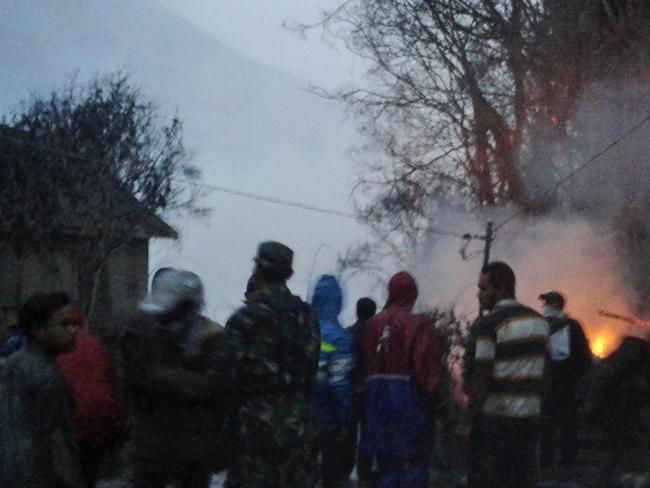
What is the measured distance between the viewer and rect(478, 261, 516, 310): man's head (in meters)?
7.31

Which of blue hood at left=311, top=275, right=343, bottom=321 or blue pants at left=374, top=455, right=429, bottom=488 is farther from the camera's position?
blue hood at left=311, top=275, right=343, bottom=321

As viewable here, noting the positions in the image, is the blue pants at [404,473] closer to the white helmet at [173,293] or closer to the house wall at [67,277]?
the white helmet at [173,293]

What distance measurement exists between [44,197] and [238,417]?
24579 millimetres

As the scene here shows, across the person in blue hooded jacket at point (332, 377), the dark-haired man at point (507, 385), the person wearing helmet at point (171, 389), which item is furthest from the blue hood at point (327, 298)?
the person wearing helmet at point (171, 389)

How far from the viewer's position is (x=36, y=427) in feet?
15.5

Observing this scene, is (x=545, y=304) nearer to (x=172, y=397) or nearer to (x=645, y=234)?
(x=172, y=397)

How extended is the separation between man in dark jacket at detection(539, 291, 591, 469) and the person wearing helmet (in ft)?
21.3

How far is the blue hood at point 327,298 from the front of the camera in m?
8.57

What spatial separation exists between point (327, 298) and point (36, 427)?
4.03 m

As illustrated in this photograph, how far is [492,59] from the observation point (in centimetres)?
2220

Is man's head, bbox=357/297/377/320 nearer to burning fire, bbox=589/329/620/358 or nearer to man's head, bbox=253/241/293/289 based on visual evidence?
man's head, bbox=253/241/293/289

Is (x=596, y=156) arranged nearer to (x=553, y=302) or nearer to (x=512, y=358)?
(x=553, y=302)

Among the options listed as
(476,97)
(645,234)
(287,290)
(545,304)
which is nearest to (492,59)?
(476,97)

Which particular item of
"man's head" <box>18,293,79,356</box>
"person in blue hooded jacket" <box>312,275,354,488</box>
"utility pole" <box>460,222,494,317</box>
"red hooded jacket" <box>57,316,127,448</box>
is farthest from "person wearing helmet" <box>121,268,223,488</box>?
"utility pole" <box>460,222,494,317</box>
